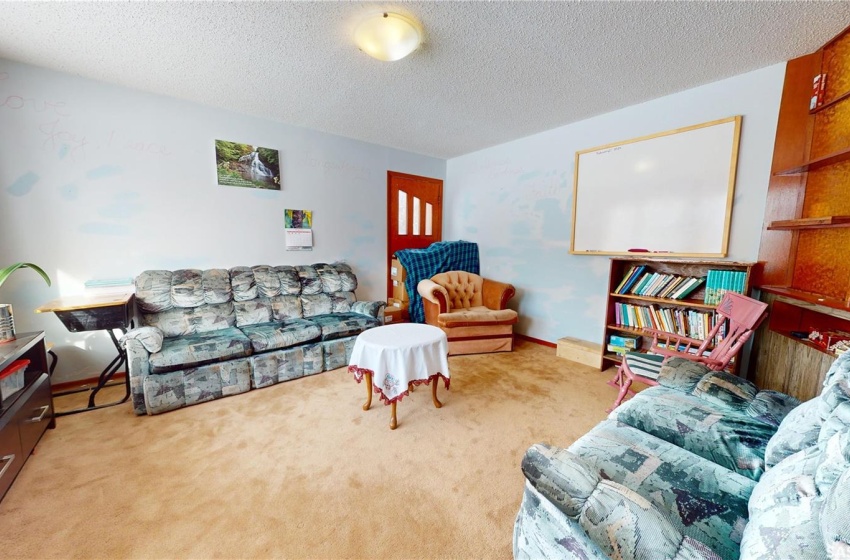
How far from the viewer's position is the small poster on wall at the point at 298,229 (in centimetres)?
353

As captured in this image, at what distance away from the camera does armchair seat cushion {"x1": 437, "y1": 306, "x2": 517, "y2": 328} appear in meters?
3.37

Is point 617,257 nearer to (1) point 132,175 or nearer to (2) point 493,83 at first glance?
(2) point 493,83

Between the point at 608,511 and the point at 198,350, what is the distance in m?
2.66

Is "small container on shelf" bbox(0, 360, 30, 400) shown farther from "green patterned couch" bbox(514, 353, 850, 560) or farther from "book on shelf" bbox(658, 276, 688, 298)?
"book on shelf" bbox(658, 276, 688, 298)

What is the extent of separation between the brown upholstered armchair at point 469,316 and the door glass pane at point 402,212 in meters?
0.92

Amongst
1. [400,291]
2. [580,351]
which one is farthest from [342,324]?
[580,351]

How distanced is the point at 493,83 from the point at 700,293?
243cm

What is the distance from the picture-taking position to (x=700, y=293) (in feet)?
8.83

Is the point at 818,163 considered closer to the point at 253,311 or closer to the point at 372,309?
the point at 372,309

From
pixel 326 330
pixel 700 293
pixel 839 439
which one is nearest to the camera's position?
pixel 839 439

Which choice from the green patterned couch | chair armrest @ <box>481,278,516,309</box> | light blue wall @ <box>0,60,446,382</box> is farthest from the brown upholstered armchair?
the green patterned couch

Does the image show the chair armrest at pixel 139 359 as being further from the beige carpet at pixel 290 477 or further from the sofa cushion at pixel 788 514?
the sofa cushion at pixel 788 514

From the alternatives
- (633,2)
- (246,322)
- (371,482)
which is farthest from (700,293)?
(246,322)

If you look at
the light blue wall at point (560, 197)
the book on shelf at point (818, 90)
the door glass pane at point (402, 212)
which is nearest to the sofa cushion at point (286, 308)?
the door glass pane at point (402, 212)
